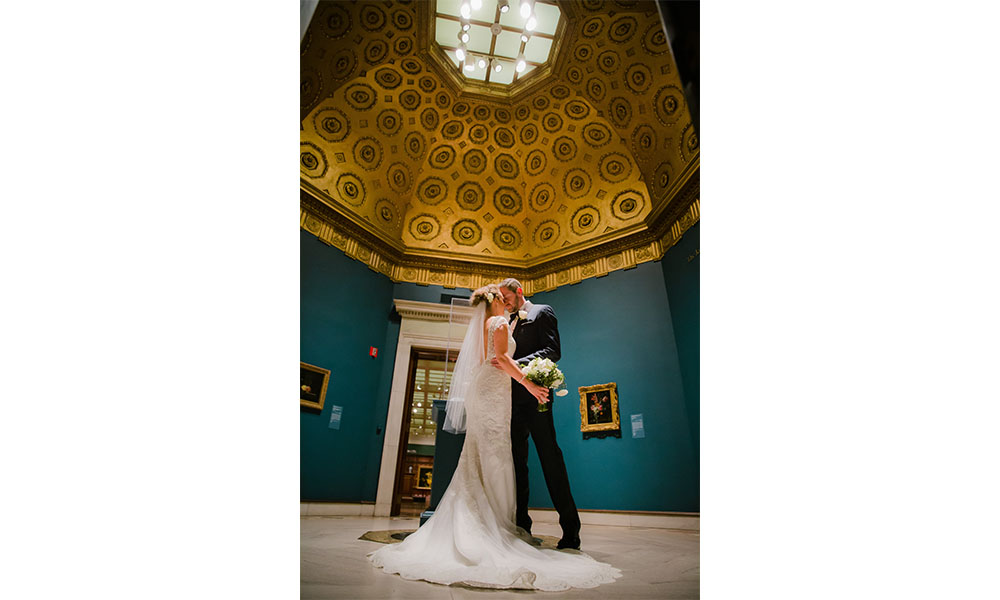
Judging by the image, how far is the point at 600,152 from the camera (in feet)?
22.4

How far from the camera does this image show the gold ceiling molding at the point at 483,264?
5.75m

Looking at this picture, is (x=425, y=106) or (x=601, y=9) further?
(x=425, y=106)

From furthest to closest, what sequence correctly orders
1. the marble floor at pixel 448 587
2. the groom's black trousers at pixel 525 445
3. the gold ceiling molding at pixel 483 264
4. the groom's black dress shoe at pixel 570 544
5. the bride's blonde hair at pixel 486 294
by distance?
1. the gold ceiling molding at pixel 483 264
2. the bride's blonde hair at pixel 486 294
3. the groom's black trousers at pixel 525 445
4. the groom's black dress shoe at pixel 570 544
5. the marble floor at pixel 448 587

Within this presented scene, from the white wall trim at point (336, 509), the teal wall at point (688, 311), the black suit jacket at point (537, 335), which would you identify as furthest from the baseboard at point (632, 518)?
the black suit jacket at point (537, 335)

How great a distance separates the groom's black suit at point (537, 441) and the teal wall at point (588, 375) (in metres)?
2.74

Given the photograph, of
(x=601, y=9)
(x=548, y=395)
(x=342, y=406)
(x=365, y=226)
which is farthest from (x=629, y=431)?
(x=601, y=9)

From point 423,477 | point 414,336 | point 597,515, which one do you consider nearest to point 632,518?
point 597,515

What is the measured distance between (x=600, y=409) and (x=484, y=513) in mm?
4077

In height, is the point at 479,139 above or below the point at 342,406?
above

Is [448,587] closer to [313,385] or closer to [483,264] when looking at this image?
[313,385]

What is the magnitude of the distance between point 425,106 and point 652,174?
12.2 ft

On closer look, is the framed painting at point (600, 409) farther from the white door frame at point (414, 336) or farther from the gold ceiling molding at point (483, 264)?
the white door frame at point (414, 336)

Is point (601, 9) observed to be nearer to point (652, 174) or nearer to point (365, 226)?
point (652, 174)

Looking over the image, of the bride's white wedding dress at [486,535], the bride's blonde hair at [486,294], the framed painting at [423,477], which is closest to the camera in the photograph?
the bride's white wedding dress at [486,535]
